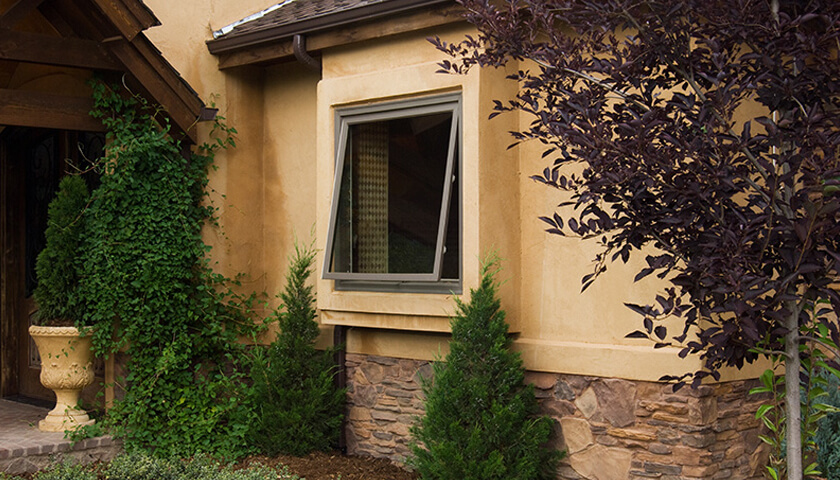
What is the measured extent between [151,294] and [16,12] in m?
2.40

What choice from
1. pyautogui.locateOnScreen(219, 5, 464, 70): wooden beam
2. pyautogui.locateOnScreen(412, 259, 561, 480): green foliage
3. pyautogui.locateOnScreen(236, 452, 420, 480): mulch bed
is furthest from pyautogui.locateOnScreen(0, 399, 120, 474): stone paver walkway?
pyautogui.locateOnScreen(219, 5, 464, 70): wooden beam

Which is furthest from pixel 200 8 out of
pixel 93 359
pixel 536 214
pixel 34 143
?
pixel 536 214

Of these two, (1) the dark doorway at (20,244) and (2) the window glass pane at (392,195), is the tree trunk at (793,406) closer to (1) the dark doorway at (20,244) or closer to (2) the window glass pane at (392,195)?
(2) the window glass pane at (392,195)

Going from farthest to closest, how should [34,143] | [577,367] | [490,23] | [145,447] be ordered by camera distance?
[34,143] < [145,447] < [577,367] < [490,23]

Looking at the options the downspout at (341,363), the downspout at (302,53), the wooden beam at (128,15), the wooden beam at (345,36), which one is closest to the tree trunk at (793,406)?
the wooden beam at (345,36)

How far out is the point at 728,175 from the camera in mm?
3336

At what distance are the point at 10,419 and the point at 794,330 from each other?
272 inches

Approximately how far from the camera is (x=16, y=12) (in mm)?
6590

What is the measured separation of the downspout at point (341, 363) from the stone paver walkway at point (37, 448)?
6.06 ft

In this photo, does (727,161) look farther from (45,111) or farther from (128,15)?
(45,111)

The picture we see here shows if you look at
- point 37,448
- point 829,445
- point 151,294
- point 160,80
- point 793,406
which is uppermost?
point 160,80

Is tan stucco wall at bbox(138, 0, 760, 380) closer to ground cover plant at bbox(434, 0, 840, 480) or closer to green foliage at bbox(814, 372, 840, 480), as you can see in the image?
green foliage at bbox(814, 372, 840, 480)

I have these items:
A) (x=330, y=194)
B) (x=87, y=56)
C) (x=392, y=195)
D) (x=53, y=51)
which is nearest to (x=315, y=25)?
(x=330, y=194)

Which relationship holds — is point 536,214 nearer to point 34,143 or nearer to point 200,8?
point 200,8
